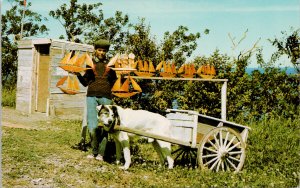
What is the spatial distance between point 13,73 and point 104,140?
17122 millimetres

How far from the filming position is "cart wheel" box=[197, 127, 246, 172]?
6.60m

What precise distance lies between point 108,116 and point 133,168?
Result: 1142 mm

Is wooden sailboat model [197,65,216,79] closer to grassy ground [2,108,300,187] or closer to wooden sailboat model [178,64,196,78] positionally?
wooden sailboat model [178,64,196,78]

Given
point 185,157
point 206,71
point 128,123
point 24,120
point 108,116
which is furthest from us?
point 24,120

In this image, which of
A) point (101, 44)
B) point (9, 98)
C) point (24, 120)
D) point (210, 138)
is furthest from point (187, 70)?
point (9, 98)

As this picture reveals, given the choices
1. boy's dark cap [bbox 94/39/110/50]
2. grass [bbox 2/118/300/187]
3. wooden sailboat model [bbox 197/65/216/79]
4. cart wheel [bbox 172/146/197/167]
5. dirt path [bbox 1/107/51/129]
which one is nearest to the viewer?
grass [bbox 2/118/300/187]

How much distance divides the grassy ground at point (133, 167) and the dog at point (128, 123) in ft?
1.25

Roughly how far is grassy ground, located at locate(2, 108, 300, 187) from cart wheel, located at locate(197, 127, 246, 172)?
0.24 metres

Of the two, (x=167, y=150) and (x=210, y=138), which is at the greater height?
(x=210, y=138)

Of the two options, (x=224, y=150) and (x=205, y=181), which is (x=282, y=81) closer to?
(x=224, y=150)

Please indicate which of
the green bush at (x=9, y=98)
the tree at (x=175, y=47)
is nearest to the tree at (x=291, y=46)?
the tree at (x=175, y=47)

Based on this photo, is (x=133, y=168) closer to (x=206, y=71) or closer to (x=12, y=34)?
(x=206, y=71)

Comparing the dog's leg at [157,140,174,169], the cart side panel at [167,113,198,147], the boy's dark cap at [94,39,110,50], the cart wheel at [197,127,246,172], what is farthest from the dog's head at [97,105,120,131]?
the cart wheel at [197,127,246,172]

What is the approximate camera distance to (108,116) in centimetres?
634
